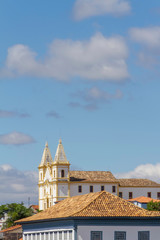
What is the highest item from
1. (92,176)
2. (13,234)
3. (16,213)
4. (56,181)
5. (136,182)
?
(92,176)

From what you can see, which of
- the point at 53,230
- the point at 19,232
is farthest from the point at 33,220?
the point at 19,232

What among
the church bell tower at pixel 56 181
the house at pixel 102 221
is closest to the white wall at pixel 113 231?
the house at pixel 102 221

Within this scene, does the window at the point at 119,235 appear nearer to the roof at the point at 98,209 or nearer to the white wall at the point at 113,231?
the white wall at the point at 113,231

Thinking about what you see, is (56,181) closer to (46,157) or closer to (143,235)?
(46,157)

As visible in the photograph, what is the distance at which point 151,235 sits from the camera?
188ft

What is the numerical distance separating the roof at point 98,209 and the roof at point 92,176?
87913 millimetres

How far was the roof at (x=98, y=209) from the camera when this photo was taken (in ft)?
185

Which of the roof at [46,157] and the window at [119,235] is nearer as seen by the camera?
the window at [119,235]

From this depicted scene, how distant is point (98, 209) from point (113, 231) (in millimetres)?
2271

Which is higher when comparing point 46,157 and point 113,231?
point 46,157

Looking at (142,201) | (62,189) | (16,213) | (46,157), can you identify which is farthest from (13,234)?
(46,157)

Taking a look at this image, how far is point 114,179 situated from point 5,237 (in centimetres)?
6262

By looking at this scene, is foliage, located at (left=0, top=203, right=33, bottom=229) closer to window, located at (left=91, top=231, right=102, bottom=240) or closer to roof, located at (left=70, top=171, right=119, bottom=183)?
roof, located at (left=70, top=171, right=119, bottom=183)

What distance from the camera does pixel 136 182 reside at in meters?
158
